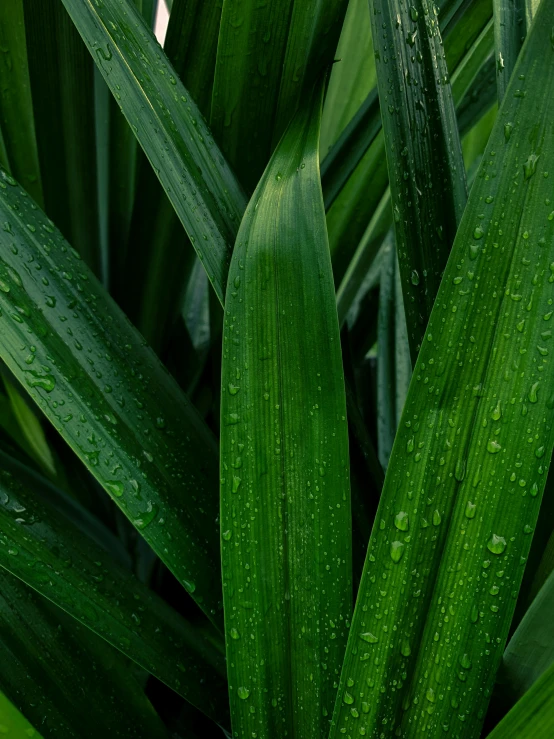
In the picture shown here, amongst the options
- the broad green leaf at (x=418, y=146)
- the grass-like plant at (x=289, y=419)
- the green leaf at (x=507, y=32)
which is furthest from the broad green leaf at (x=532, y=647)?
the green leaf at (x=507, y=32)

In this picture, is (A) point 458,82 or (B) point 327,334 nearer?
(B) point 327,334

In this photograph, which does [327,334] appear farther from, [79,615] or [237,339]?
[79,615]

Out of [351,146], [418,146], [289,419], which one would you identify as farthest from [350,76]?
[289,419]

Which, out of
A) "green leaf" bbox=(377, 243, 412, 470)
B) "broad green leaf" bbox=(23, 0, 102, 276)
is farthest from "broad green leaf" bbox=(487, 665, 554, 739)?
"broad green leaf" bbox=(23, 0, 102, 276)

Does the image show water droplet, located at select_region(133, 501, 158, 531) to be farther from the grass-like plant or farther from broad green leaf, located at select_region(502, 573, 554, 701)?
broad green leaf, located at select_region(502, 573, 554, 701)

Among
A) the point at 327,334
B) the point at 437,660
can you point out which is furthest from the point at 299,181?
the point at 437,660

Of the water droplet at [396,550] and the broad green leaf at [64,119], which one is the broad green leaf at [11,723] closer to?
the water droplet at [396,550]

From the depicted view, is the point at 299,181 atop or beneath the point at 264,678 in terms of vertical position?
atop

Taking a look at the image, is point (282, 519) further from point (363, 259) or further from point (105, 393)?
point (363, 259)
